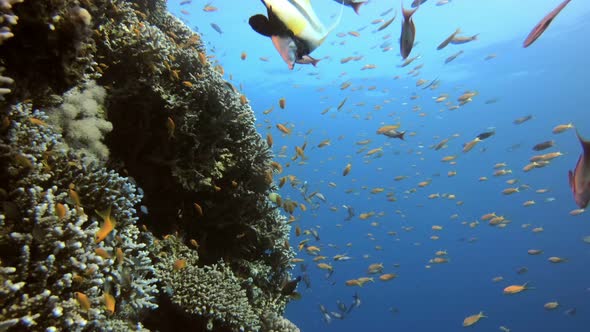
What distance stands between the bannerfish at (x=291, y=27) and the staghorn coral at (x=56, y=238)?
2127 mm

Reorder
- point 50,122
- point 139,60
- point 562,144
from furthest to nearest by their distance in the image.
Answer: point 562,144, point 139,60, point 50,122

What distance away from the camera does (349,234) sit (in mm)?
92688

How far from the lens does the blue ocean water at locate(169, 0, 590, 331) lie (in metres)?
37.0

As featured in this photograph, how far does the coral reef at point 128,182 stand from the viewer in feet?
7.95

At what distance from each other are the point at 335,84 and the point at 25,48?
51658 mm

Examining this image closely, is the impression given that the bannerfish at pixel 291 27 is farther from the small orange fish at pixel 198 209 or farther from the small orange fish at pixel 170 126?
the small orange fish at pixel 198 209

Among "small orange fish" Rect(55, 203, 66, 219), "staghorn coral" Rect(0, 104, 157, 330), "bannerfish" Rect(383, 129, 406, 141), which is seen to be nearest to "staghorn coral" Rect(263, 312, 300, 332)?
"staghorn coral" Rect(0, 104, 157, 330)

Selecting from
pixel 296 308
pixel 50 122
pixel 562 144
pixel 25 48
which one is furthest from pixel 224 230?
pixel 562 144

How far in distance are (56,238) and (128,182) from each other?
1.19m

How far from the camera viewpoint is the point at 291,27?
150 cm

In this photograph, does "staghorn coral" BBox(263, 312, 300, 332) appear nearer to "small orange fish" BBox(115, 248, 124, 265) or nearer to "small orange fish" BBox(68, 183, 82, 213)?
"small orange fish" BBox(115, 248, 124, 265)

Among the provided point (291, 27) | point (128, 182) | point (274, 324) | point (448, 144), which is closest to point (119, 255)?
point (128, 182)

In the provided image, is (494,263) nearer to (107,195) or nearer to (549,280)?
(549,280)

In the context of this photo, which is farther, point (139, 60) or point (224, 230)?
point (224, 230)
